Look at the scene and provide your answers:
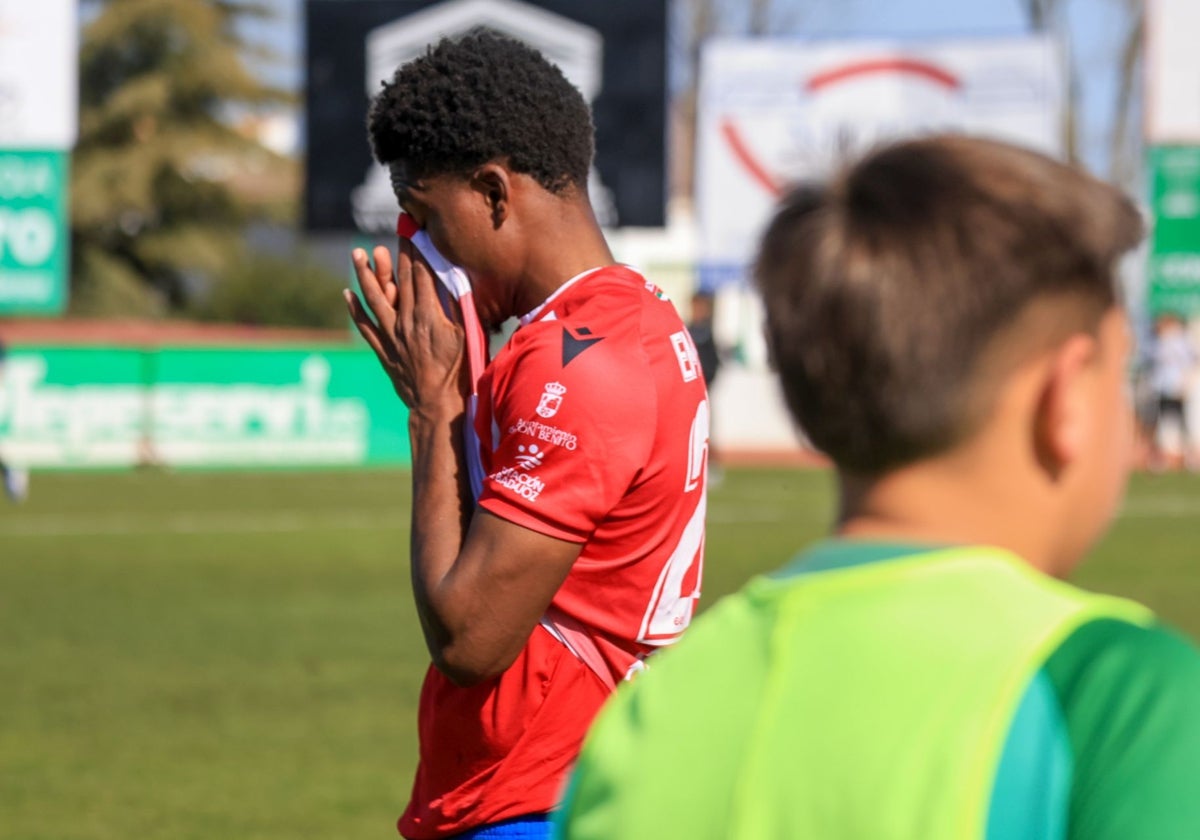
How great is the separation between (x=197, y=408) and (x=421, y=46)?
701cm

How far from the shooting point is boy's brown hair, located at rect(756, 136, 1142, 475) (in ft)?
4.47

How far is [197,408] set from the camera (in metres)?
24.5

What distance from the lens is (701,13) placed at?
49.7 m

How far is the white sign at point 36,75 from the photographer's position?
65.6ft

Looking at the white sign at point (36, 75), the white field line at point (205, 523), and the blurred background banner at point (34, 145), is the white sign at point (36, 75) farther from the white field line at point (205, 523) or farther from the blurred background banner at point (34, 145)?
Answer: the white field line at point (205, 523)

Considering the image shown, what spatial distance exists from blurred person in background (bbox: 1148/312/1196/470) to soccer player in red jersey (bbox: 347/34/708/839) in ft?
85.2

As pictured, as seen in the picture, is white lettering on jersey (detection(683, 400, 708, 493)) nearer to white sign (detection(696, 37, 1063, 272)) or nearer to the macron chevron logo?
the macron chevron logo

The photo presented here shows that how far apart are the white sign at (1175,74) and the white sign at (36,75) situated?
14.1 meters

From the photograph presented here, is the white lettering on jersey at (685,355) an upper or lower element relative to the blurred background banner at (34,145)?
lower

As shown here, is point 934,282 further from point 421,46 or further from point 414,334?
point 421,46

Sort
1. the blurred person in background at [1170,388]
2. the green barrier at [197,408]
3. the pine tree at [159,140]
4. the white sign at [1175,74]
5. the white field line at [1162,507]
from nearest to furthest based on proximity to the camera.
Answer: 1. the white field line at [1162,507]
2. the green barrier at [197,408]
3. the white sign at [1175,74]
4. the blurred person in background at [1170,388]
5. the pine tree at [159,140]

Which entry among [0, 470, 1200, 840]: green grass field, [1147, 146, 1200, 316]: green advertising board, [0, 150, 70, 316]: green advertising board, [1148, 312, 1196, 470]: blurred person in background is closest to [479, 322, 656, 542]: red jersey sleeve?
[0, 470, 1200, 840]: green grass field

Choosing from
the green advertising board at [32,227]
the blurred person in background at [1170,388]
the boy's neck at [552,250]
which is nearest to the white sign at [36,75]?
the green advertising board at [32,227]

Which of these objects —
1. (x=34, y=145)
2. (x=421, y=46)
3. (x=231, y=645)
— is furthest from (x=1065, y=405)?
(x=421, y=46)
